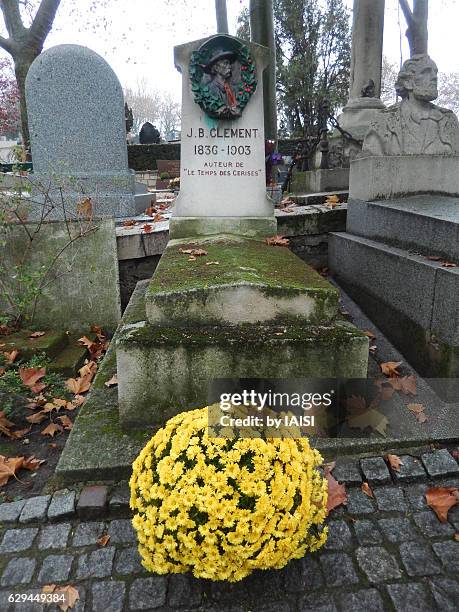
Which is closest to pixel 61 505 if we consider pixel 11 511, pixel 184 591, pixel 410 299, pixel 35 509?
pixel 35 509

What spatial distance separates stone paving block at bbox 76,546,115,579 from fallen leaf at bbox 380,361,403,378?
2264 mm

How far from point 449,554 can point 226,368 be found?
136 centimetres

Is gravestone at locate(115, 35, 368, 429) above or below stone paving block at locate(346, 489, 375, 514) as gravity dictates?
above

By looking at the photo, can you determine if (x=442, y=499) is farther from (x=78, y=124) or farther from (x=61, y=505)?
(x=78, y=124)

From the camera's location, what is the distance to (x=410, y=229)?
3.90 meters

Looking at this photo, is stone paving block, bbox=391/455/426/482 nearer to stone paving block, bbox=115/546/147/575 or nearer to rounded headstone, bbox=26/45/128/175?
stone paving block, bbox=115/546/147/575

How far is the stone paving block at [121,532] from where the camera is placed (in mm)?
2021

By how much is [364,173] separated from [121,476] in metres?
3.99

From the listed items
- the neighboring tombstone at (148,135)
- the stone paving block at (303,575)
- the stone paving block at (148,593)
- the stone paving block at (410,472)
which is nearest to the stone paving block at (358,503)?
the stone paving block at (410,472)

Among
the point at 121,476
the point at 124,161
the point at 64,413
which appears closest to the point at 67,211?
the point at 124,161

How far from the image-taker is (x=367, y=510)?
7.06 feet

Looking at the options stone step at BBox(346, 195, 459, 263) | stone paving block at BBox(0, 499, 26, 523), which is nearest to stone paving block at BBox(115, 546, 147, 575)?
stone paving block at BBox(0, 499, 26, 523)

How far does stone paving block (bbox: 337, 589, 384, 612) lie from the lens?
168 cm

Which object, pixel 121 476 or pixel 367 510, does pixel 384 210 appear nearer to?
pixel 367 510
